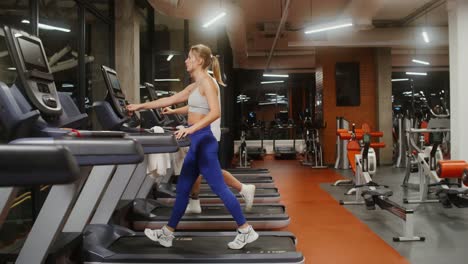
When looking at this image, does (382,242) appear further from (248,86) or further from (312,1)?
(248,86)

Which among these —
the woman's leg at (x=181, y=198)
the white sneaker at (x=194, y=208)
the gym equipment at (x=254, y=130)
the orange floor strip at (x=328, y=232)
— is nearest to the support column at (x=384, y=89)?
the gym equipment at (x=254, y=130)

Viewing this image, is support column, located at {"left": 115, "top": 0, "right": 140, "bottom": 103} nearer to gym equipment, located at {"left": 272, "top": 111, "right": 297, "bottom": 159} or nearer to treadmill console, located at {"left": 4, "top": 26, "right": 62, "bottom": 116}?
treadmill console, located at {"left": 4, "top": 26, "right": 62, "bottom": 116}

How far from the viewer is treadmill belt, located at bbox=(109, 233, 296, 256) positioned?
3098 mm

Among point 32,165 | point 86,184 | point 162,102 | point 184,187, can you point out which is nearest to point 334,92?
point 162,102

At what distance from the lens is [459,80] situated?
699 cm

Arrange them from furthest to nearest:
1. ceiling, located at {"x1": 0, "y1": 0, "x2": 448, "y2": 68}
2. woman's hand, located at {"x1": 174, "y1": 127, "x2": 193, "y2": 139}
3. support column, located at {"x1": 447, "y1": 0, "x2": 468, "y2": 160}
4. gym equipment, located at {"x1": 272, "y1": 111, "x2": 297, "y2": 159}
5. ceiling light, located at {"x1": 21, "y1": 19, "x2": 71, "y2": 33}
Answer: gym equipment, located at {"x1": 272, "y1": 111, "x2": 297, "y2": 159}
ceiling, located at {"x1": 0, "y1": 0, "x2": 448, "y2": 68}
support column, located at {"x1": 447, "y1": 0, "x2": 468, "y2": 160}
ceiling light, located at {"x1": 21, "y1": 19, "x2": 71, "y2": 33}
woman's hand, located at {"x1": 174, "y1": 127, "x2": 193, "y2": 139}

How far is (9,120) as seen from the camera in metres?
1.99

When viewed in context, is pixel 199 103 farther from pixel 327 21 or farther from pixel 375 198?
pixel 327 21

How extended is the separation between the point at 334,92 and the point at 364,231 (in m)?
7.38

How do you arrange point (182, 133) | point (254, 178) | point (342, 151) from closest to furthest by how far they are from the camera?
point (182, 133), point (254, 178), point (342, 151)

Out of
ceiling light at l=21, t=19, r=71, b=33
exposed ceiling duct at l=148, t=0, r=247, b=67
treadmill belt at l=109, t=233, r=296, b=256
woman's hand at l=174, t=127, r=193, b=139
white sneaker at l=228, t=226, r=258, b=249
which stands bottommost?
treadmill belt at l=109, t=233, r=296, b=256

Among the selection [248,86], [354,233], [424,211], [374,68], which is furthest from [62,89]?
[248,86]

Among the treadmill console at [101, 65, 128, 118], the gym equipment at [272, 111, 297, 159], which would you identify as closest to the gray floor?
the treadmill console at [101, 65, 128, 118]

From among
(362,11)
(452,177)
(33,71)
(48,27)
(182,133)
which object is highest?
(362,11)
